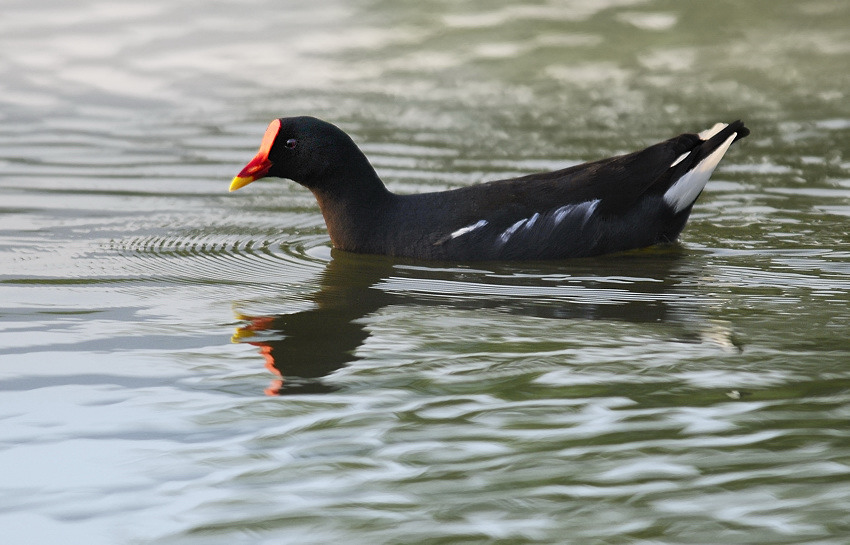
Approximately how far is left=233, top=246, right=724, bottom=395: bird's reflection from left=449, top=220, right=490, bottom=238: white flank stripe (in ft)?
0.52

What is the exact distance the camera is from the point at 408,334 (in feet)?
16.2

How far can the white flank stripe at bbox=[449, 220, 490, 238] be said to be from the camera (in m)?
6.30

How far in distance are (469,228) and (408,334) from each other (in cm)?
147

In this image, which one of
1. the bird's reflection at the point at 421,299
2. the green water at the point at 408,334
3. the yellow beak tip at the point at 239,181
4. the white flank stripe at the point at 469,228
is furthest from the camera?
the yellow beak tip at the point at 239,181

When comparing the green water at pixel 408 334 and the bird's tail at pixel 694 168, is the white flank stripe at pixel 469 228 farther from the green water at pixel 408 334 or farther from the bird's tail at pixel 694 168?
the bird's tail at pixel 694 168

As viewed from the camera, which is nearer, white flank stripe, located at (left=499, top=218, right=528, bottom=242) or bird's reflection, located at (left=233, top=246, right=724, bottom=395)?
bird's reflection, located at (left=233, top=246, right=724, bottom=395)

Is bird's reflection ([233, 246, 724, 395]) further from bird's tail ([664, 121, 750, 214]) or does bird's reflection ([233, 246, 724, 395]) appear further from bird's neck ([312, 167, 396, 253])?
bird's tail ([664, 121, 750, 214])

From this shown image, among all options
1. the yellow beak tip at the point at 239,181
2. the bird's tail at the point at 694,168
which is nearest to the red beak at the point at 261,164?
the yellow beak tip at the point at 239,181

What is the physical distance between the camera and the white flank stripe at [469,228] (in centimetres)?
630

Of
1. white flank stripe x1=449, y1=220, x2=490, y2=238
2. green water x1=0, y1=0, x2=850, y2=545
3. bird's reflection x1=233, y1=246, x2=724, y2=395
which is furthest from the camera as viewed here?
white flank stripe x1=449, y1=220, x2=490, y2=238

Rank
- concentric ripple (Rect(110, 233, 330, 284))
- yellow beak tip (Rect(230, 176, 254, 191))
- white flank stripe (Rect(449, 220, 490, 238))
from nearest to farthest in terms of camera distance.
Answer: concentric ripple (Rect(110, 233, 330, 284)) → white flank stripe (Rect(449, 220, 490, 238)) → yellow beak tip (Rect(230, 176, 254, 191))

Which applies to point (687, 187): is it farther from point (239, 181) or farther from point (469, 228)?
point (239, 181)

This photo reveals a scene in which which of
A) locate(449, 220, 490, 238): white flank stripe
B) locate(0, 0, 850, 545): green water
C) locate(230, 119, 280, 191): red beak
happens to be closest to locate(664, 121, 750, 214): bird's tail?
locate(0, 0, 850, 545): green water

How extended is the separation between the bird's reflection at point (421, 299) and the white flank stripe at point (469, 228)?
0.16m
